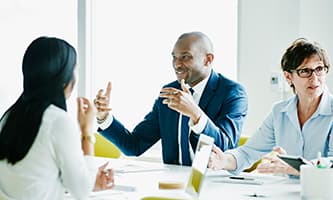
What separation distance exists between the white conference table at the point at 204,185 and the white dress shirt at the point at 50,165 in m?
0.42

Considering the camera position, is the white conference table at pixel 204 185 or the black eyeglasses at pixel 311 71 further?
the black eyeglasses at pixel 311 71

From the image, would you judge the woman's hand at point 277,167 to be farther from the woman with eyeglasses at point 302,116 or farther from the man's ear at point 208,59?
the man's ear at point 208,59

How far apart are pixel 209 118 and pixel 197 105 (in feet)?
0.36

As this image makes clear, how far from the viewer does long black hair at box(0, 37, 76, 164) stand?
69.6 inches

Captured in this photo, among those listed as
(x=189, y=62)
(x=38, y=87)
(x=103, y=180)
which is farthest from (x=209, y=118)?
(x=38, y=87)

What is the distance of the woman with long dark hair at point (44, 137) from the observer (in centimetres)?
174

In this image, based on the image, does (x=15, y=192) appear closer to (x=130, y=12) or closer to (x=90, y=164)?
(x=90, y=164)

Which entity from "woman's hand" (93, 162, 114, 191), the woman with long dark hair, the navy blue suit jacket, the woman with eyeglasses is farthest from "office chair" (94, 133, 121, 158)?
the woman with long dark hair

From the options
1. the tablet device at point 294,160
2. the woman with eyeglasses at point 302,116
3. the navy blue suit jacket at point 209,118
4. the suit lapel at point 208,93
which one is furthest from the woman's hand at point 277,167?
the suit lapel at point 208,93

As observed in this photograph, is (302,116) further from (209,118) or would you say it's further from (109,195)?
(109,195)

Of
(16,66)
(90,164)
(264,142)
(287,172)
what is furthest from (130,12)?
(90,164)

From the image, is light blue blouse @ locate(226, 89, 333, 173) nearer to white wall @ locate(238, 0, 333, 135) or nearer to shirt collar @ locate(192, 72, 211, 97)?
shirt collar @ locate(192, 72, 211, 97)

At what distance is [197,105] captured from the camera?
3180 mm

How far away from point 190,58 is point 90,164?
5.17 feet
